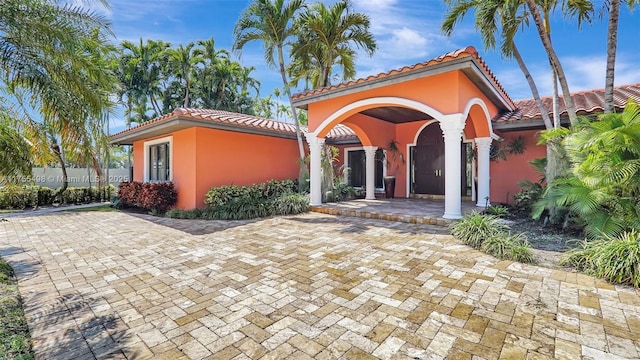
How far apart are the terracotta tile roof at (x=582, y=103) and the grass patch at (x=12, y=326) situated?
11.4m

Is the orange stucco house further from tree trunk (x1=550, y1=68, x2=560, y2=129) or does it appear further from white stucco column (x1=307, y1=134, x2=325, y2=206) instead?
tree trunk (x1=550, y1=68, x2=560, y2=129)

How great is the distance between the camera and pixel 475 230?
5.68 m

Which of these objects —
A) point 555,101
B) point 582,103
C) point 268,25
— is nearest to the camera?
point 555,101

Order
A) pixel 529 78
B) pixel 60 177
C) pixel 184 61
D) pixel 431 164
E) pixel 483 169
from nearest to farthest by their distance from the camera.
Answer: pixel 529 78 → pixel 483 169 → pixel 431 164 → pixel 60 177 → pixel 184 61

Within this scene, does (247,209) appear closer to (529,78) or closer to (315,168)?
(315,168)

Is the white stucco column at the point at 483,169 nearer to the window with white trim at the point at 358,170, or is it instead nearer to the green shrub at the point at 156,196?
the window with white trim at the point at 358,170

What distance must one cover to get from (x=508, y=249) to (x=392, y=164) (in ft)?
Answer: 27.8

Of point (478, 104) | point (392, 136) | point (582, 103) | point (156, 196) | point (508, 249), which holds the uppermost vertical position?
point (582, 103)

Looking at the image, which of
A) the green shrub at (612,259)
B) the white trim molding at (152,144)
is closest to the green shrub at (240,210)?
the white trim molding at (152,144)

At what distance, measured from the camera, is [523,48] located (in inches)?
335

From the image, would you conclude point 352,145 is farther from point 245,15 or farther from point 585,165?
point 585,165

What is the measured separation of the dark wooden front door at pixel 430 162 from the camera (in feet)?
39.7

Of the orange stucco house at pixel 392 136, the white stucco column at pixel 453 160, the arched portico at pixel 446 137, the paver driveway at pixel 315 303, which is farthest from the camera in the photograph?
the orange stucco house at pixel 392 136

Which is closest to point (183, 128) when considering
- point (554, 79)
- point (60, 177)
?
point (554, 79)
